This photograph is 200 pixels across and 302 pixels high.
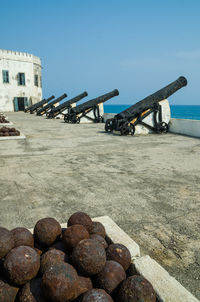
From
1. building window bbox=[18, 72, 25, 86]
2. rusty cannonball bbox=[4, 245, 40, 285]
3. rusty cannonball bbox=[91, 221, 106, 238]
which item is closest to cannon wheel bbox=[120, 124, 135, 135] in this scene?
rusty cannonball bbox=[91, 221, 106, 238]

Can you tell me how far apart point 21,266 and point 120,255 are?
27.8 inches

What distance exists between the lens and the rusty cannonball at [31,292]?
153cm

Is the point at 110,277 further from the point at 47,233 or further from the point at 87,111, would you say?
the point at 87,111

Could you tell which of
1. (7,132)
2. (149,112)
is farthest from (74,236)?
(149,112)

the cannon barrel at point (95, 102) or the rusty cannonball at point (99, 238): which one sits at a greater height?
the cannon barrel at point (95, 102)

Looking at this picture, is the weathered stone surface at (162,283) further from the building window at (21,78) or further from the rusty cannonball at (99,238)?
the building window at (21,78)

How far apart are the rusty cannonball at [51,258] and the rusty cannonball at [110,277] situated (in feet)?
0.94

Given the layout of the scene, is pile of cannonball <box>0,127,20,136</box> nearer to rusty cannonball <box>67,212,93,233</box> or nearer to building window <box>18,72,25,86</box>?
rusty cannonball <box>67,212,93,233</box>

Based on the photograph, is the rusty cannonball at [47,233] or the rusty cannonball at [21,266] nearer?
A: the rusty cannonball at [21,266]

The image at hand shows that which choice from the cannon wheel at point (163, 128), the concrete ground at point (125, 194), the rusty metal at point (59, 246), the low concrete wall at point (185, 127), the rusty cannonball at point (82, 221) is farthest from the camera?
the cannon wheel at point (163, 128)

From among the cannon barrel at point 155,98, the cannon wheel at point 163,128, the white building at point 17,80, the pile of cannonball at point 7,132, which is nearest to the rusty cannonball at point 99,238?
the pile of cannonball at point 7,132

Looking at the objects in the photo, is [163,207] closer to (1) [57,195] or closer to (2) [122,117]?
(1) [57,195]

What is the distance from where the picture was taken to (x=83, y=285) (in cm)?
162

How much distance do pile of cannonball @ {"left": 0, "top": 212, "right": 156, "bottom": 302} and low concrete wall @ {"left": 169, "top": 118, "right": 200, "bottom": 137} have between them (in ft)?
32.0
